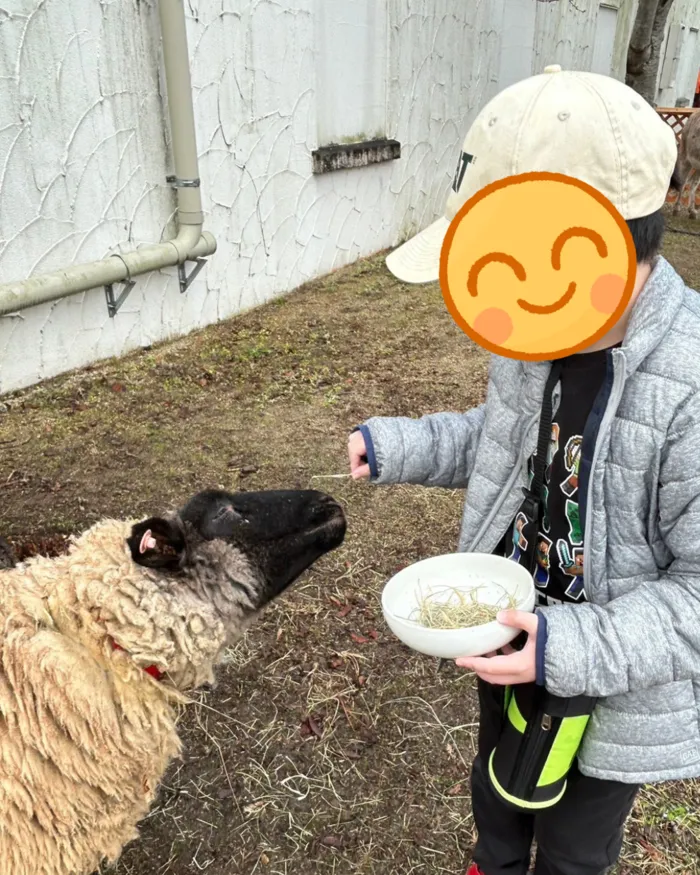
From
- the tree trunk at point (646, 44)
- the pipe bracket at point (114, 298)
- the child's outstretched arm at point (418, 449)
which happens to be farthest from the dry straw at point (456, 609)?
the tree trunk at point (646, 44)

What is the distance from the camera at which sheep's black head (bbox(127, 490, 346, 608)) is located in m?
1.81

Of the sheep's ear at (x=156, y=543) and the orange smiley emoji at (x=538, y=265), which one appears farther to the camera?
the sheep's ear at (x=156, y=543)

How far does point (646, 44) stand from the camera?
9430mm

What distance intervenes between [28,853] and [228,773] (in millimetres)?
782

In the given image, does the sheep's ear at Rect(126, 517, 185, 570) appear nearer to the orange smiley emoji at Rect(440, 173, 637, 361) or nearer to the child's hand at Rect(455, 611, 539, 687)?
the child's hand at Rect(455, 611, 539, 687)

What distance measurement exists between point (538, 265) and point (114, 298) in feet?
13.7

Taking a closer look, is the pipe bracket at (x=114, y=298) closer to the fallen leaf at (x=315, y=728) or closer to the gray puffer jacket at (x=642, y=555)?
the fallen leaf at (x=315, y=728)

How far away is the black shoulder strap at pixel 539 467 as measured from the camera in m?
1.35

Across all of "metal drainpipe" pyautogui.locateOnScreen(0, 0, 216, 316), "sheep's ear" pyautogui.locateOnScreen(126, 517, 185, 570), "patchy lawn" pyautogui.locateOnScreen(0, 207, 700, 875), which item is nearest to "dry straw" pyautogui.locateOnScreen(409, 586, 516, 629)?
"sheep's ear" pyautogui.locateOnScreen(126, 517, 185, 570)

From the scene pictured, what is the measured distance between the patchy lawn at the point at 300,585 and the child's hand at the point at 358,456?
3.66 feet

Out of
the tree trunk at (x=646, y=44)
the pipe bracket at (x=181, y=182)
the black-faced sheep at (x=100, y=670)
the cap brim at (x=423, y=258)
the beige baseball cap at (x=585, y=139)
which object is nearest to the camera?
the beige baseball cap at (x=585, y=139)

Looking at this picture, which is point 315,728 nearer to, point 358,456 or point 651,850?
point 651,850

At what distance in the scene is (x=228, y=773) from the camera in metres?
2.23

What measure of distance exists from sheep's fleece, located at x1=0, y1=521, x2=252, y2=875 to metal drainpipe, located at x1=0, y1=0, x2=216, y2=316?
2732 mm
